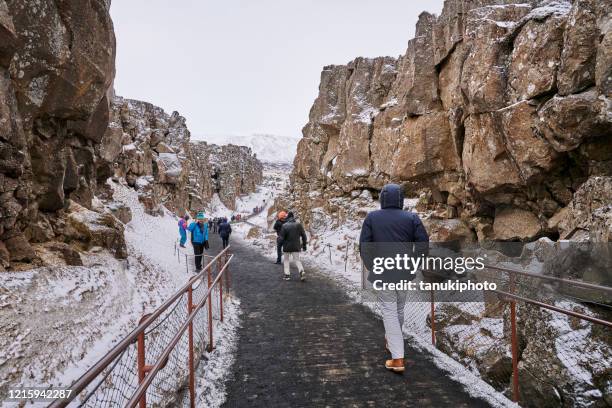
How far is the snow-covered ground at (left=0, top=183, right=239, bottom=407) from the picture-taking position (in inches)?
152

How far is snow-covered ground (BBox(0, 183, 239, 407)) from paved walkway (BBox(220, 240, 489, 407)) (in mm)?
424

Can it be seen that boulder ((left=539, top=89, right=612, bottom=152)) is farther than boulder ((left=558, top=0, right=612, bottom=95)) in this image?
No

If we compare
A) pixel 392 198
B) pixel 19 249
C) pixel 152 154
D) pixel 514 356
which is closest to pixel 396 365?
pixel 514 356

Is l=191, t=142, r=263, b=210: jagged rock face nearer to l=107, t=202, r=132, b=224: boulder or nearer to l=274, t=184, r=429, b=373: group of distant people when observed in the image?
l=107, t=202, r=132, b=224: boulder

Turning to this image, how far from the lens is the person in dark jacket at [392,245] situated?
4.26 metres

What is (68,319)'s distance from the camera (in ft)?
16.0

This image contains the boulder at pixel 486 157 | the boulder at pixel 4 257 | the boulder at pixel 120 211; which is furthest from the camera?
the boulder at pixel 120 211

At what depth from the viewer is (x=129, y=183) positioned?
22.3 m

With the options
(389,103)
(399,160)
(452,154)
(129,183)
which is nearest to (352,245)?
(399,160)

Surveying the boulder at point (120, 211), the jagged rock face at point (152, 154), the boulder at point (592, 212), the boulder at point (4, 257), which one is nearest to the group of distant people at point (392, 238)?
the boulder at point (592, 212)

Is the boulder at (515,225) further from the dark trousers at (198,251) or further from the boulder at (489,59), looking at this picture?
the dark trousers at (198,251)

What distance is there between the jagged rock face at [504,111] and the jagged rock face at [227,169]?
51683mm

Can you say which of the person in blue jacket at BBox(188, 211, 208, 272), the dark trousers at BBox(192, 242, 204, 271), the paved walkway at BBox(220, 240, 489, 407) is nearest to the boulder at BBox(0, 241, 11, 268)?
the paved walkway at BBox(220, 240, 489, 407)

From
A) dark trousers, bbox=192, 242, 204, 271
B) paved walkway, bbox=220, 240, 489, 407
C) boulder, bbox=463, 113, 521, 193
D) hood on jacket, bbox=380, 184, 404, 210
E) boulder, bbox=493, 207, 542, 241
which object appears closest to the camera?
paved walkway, bbox=220, 240, 489, 407
